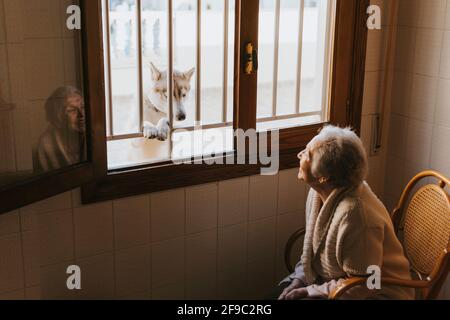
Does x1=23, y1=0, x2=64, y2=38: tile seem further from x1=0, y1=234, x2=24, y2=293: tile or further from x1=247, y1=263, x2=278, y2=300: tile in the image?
x1=247, y1=263, x2=278, y2=300: tile

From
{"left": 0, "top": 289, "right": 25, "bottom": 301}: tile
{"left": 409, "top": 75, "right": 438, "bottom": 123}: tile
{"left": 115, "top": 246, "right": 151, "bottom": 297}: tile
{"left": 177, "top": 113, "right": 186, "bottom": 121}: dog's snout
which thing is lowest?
{"left": 115, "top": 246, "right": 151, "bottom": 297}: tile

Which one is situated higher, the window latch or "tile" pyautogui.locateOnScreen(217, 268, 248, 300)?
the window latch

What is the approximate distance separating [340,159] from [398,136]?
92 centimetres

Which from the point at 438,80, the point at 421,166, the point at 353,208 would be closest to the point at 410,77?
the point at 438,80

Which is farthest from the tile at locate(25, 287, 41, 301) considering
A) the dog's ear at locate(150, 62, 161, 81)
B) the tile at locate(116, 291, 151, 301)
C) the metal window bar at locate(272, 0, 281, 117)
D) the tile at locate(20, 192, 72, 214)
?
the metal window bar at locate(272, 0, 281, 117)

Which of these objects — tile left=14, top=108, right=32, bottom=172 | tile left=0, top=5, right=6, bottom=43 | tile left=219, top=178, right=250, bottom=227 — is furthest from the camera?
tile left=219, top=178, right=250, bottom=227

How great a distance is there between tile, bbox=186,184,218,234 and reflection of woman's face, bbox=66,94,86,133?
0.55m

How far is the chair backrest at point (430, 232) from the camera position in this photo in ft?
6.69

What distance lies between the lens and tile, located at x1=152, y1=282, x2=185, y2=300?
2.42 meters

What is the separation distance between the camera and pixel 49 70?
189 cm

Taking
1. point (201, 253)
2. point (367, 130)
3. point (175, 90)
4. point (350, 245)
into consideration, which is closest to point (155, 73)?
point (175, 90)

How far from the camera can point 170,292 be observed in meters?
2.45
